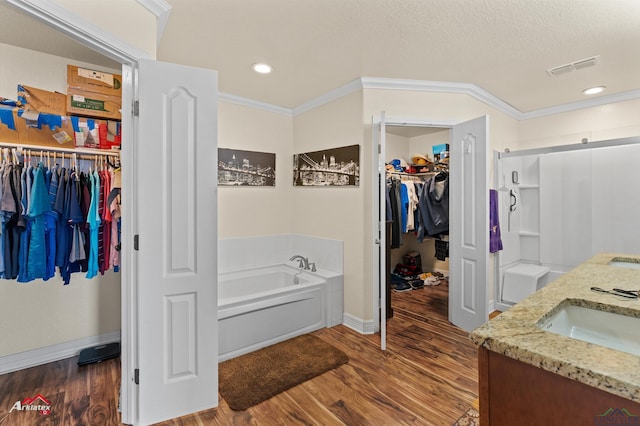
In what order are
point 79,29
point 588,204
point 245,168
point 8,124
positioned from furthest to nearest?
point 245,168
point 588,204
point 8,124
point 79,29

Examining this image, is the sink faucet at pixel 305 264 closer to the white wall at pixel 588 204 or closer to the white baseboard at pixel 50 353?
the white baseboard at pixel 50 353

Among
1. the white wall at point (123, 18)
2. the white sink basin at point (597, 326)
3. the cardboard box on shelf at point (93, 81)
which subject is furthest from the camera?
the cardboard box on shelf at point (93, 81)

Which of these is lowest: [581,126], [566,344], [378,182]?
[566,344]

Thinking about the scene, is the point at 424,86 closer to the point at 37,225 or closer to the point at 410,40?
the point at 410,40

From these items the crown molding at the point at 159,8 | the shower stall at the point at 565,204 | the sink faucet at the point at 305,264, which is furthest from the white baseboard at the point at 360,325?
the crown molding at the point at 159,8

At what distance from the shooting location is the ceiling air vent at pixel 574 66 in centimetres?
247

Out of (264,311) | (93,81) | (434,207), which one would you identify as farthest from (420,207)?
(93,81)

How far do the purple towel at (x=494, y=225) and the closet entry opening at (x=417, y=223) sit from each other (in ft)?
1.67

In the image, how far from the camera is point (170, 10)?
6.01ft

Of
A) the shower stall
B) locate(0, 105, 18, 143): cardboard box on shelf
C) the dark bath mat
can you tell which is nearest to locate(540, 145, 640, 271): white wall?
the shower stall

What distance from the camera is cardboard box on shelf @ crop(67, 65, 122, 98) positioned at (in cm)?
235

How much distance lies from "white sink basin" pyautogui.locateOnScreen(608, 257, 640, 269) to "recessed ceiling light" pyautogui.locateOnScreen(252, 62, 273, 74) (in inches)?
112

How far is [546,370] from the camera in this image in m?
0.70

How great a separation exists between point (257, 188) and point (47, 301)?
216 cm
